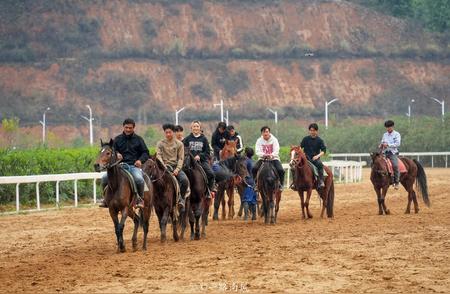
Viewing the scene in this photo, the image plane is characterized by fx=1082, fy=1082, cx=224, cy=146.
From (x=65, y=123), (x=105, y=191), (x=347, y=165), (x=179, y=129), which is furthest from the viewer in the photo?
(x=65, y=123)

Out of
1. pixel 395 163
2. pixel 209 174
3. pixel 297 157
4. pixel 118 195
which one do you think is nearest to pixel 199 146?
pixel 209 174

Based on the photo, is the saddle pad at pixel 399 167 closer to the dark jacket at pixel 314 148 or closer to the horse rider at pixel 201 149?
the dark jacket at pixel 314 148

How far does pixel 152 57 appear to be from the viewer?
446 ft

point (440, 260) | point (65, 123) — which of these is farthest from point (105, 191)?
point (65, 123)

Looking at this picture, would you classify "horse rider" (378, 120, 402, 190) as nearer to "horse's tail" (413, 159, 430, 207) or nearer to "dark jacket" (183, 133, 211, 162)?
"horse's tail" (413, 159, 430, 207)

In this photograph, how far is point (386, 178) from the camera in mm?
26141

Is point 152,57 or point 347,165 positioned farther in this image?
point 152,57

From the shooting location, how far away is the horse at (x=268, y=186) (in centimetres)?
2342

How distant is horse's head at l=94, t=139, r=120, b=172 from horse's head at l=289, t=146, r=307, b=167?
7971mm

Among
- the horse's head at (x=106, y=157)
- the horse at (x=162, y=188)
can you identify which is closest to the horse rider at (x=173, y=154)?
the horse at (x=162, y=188)

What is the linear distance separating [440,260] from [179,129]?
299 inches

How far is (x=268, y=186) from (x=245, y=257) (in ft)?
23.8

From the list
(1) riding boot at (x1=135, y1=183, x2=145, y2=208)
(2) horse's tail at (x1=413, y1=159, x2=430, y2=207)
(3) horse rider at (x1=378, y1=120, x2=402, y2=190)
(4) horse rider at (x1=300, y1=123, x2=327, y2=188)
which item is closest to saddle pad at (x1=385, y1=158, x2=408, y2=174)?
(3) horse rider at (x1=378, y1=120, x2=402, y2=190)

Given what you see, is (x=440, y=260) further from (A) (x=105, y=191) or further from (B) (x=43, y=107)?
(B) (x=43, y=107)
